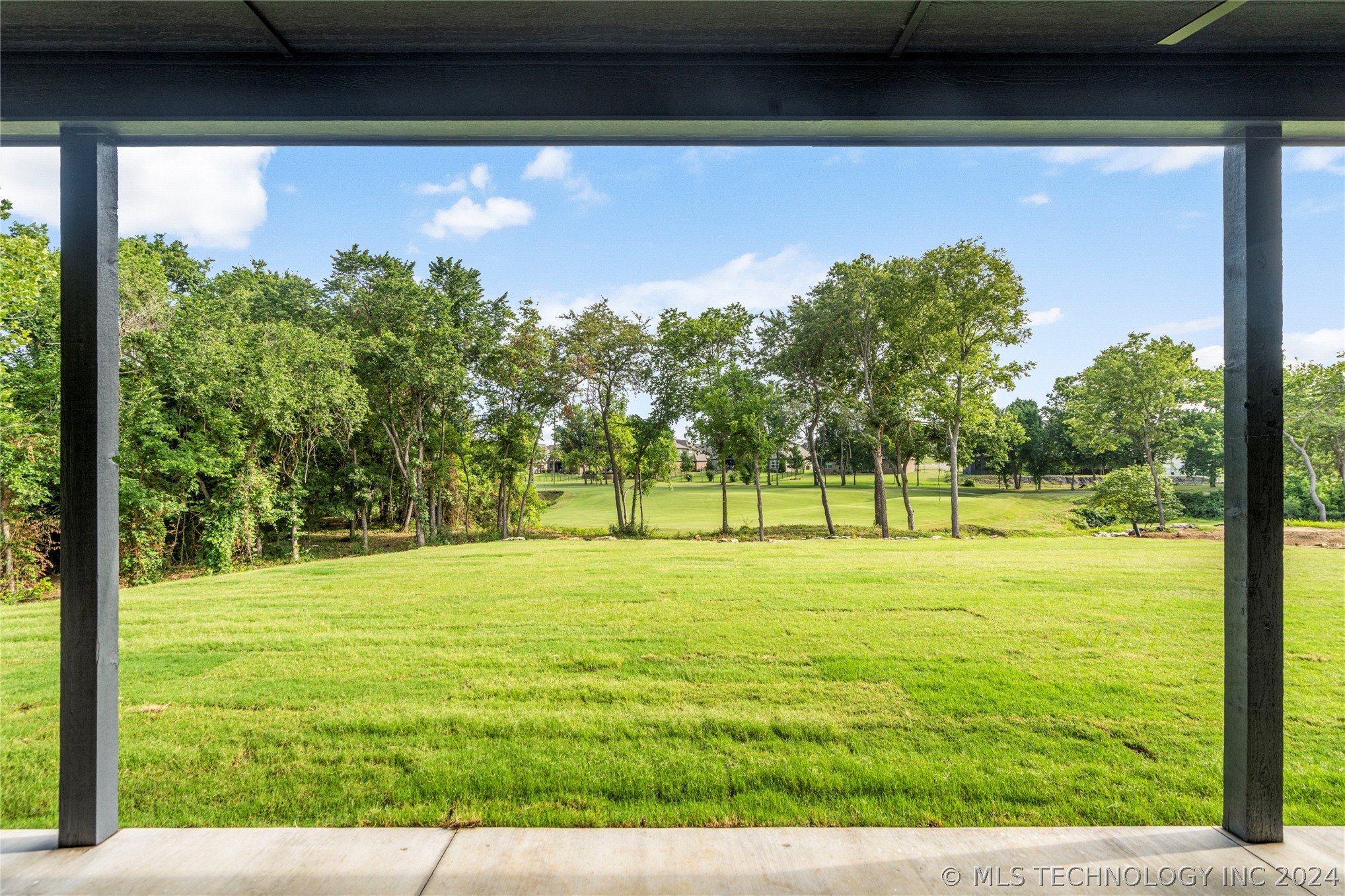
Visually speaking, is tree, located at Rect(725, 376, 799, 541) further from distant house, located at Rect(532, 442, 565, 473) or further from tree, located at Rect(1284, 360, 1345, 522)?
tree, located at Rect(1284, 360, 1345, 522)

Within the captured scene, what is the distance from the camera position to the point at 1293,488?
31.1 feet

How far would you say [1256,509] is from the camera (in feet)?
5.47

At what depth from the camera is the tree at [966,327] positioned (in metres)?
11.5

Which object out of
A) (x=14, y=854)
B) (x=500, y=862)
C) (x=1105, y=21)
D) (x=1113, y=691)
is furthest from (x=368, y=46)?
(x=1113, y=691)

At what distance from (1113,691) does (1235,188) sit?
9.86 feet

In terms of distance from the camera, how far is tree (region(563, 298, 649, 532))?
1248 centimetres

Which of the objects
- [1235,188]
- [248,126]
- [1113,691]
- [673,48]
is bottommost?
[1113,691]

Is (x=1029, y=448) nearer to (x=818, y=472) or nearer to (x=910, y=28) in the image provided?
(x=818, y=472)

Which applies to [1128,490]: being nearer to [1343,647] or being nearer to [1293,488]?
[1293,488]

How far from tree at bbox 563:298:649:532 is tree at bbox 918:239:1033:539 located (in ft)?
21.1

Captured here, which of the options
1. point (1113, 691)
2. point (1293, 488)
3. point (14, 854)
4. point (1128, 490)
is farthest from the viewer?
point (1128, 490)

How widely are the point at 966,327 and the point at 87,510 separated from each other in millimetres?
13400

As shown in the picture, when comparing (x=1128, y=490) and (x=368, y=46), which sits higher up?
(x=368, y=46)

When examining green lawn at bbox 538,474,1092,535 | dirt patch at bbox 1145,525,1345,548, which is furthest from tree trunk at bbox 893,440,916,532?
dirt patch at bbox 1145,525,1345,548
